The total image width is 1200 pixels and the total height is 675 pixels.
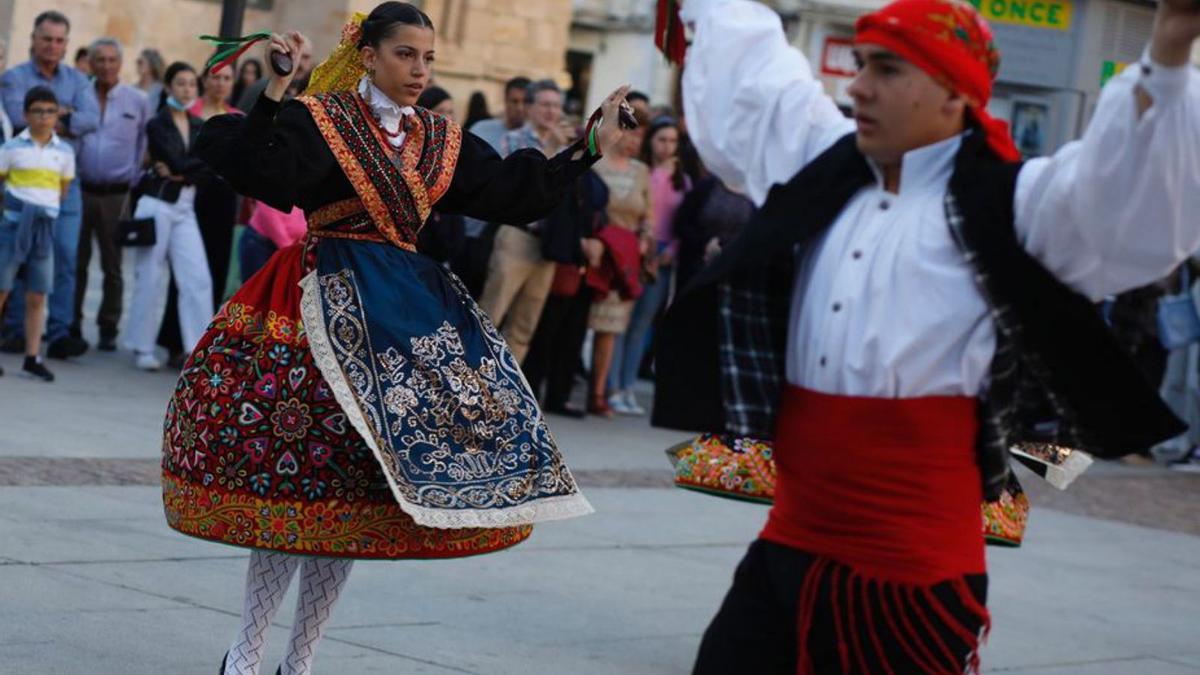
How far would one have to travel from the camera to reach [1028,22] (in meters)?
15.2

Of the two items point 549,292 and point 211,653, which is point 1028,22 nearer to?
point 549,292

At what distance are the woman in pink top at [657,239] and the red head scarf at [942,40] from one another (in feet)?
29.9

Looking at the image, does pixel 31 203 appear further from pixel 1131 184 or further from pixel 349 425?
pixel 1131 184

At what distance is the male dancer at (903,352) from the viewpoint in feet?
11.2

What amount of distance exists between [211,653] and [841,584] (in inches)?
103

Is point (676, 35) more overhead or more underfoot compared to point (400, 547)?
more overhead

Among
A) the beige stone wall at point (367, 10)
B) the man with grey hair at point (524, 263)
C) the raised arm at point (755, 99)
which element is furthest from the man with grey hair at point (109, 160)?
the raised arm at point (755, 99)

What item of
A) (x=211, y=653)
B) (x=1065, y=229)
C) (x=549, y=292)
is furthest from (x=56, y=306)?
(x=1065, y=229)

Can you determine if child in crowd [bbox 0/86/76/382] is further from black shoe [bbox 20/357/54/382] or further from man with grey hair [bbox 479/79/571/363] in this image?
Answer: man with grey hair [bbox 479/79/571/363]

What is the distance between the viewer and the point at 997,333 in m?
3.47

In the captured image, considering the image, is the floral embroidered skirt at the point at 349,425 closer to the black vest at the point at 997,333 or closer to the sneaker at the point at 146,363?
the black vest at the point at 997,333

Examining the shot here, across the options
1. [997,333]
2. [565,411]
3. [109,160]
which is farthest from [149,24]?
[997,333]

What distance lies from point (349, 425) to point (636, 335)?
835 cm

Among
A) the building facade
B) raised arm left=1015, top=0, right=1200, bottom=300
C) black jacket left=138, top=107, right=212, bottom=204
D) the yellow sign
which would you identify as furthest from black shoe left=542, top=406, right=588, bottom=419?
raised arm left=1015, top=0, right=1200, bottom=300
